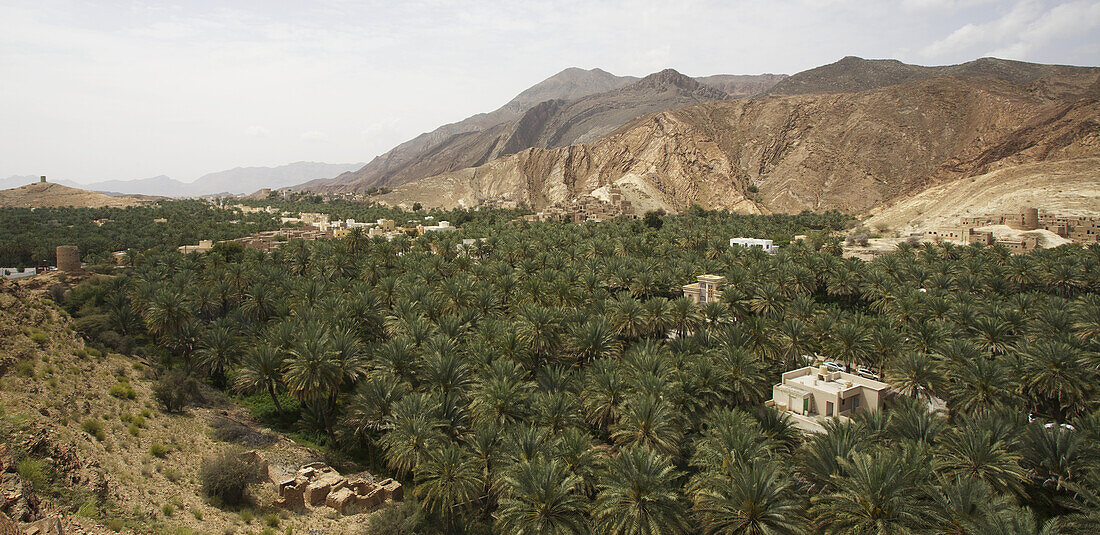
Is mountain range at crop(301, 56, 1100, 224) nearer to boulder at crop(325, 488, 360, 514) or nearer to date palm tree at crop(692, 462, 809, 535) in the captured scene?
date palm tree at crop(692, 462, 809, 535)

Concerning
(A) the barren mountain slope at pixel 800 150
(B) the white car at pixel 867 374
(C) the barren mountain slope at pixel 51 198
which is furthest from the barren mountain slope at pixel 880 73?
(C) the barren mountain slope at pixel 51 198

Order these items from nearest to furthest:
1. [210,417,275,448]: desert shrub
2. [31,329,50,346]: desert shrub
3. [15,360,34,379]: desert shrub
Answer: [15,360,34,379]: desert shrub < [31,329,50,346]: desert shrub < [210,417,275,448]: desert shrub

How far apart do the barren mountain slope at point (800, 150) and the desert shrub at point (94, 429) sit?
327 feet

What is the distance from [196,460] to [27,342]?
324 inches

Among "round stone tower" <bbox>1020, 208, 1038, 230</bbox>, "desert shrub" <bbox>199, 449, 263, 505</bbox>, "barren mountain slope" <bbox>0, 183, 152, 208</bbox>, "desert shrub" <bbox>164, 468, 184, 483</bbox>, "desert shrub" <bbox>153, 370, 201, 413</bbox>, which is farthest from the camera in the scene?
"barren mountain slope" <bbox>0, 183, 152, 208</bbox>

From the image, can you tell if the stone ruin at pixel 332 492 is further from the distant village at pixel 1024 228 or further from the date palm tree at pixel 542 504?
the distant village at pixel 1024 228

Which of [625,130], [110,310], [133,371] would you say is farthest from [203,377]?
[625,130]

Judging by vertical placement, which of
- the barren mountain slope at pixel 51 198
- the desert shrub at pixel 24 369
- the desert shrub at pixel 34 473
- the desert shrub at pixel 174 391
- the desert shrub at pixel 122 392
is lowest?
the desert shrub at pixel 174 391

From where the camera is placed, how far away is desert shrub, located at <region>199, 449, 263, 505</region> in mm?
15672

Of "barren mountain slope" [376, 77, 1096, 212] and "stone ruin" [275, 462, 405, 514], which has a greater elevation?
"barren mountain slope" [376, 77, 1096, 212]

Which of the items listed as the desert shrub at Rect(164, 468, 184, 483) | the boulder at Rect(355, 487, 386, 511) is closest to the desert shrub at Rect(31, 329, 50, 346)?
the desert shrub at Rect(164, 468, 184, 483)

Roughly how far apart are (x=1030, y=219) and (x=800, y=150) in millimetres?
57259

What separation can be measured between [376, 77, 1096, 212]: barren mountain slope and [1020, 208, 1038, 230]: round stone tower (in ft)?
92.7

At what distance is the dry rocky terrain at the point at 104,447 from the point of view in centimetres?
1230
